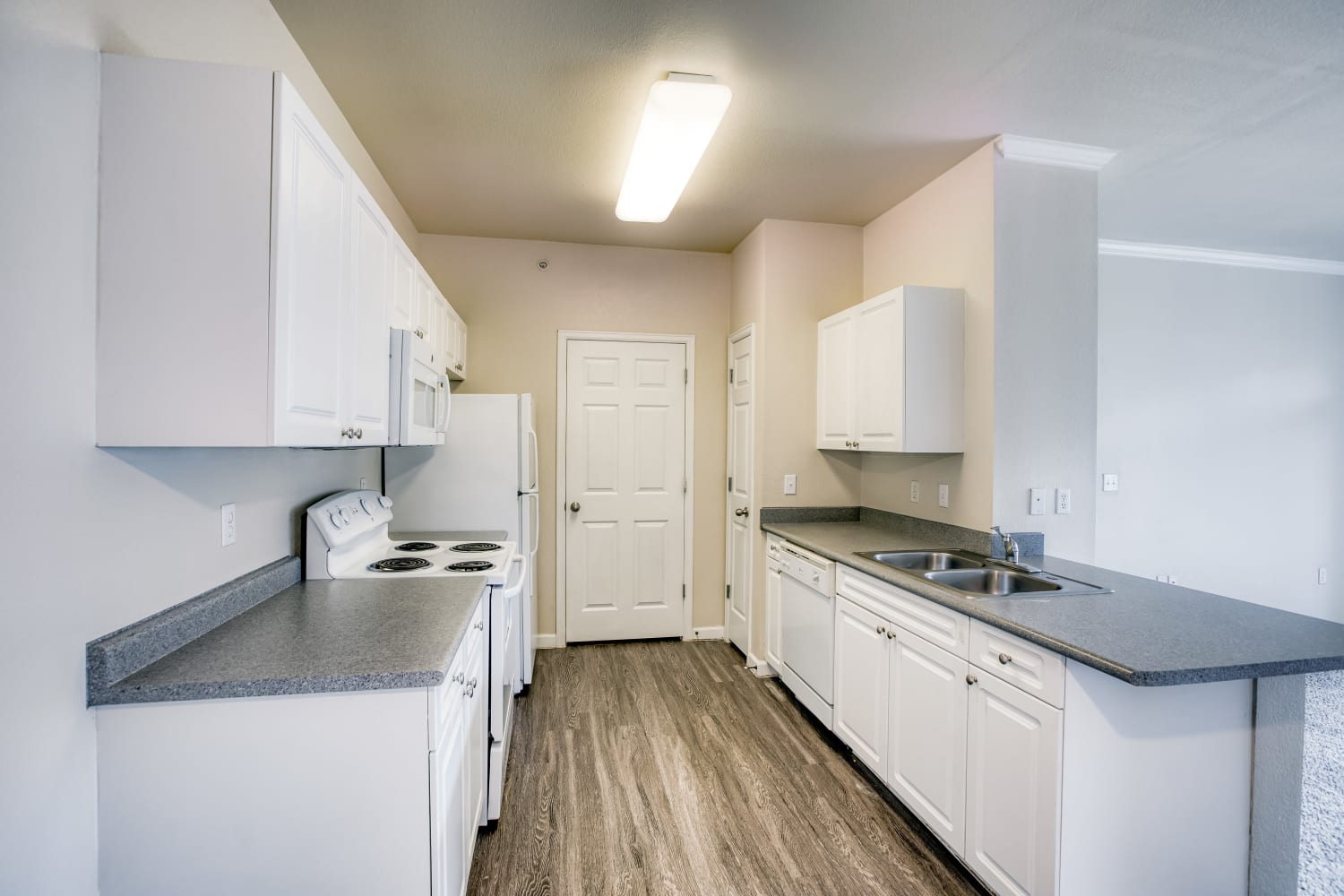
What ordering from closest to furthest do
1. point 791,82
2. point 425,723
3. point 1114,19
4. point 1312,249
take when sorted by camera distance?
point 425,723, point 1114,19, point 791,82, point 1312,249

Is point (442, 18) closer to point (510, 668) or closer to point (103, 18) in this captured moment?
point (103, 18)

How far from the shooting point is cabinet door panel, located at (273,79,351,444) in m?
1.24

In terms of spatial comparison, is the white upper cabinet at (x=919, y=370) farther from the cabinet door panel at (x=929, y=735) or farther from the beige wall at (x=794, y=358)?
the cabinet door panel at (x=929, y=735)

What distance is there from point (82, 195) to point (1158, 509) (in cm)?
519

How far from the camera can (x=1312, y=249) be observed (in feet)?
12.3

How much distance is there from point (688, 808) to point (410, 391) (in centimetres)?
191

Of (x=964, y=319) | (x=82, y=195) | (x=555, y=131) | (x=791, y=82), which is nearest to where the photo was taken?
(x=82, y=195)

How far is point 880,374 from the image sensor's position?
284 cm

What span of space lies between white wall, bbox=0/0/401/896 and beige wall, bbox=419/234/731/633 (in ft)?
8.02

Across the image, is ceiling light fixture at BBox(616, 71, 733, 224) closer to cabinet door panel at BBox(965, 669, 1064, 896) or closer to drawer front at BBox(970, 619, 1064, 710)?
drawer front at BBox(970, 619, 1064, 710)

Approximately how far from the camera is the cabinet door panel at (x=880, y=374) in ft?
8.82

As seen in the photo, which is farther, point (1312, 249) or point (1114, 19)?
point (1312, 249)

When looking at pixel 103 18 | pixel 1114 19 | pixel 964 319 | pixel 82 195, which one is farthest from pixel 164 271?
pixel 964 319

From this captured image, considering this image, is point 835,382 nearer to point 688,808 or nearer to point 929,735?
point 929,735
